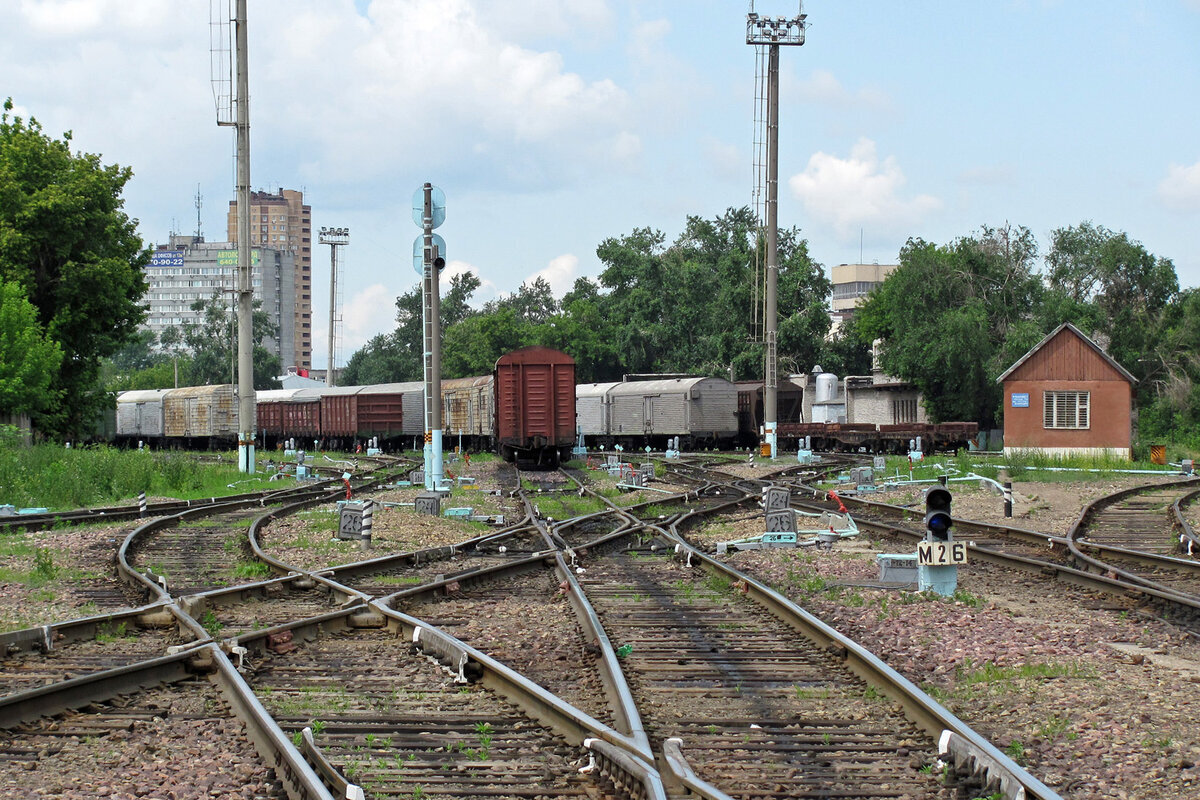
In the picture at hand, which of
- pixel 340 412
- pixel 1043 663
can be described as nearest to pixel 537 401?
pixel 340 412

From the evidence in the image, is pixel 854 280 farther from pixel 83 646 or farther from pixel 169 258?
pixel 83 646

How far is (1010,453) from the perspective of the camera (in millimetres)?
35312

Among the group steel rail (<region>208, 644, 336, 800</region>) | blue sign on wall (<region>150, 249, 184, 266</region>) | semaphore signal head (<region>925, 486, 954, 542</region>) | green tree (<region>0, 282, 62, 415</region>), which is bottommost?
steel rail (<region>208, 644, 336, 800</region>)

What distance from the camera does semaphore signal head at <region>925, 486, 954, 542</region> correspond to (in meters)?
9.99

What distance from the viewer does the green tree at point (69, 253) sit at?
119 feet

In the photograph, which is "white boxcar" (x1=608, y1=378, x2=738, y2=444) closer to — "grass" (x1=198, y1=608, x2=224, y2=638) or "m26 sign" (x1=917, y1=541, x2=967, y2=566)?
"m26 sign" (x1=917, y1=541, x2=967, y2=566)

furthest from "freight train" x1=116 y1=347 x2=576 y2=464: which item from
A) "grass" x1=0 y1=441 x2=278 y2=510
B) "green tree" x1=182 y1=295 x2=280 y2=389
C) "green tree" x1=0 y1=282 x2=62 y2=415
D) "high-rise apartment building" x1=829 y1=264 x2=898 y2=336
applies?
"high-rise apartment building" x1=829 y1=264 x2=898 y2=336

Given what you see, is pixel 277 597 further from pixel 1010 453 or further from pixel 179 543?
pixel 1010 453

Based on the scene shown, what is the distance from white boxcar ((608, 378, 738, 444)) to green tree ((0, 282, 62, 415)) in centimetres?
2438

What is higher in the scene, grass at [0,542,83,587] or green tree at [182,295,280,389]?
green tree at [182,295,280,389]

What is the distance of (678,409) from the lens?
4803 cm

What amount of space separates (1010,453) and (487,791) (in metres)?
33.0

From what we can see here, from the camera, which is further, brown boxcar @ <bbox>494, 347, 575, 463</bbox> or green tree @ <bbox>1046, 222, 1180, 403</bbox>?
green tree @ <bbox>1046, 222, 1180, 403</bbox>

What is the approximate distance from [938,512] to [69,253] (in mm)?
34662
